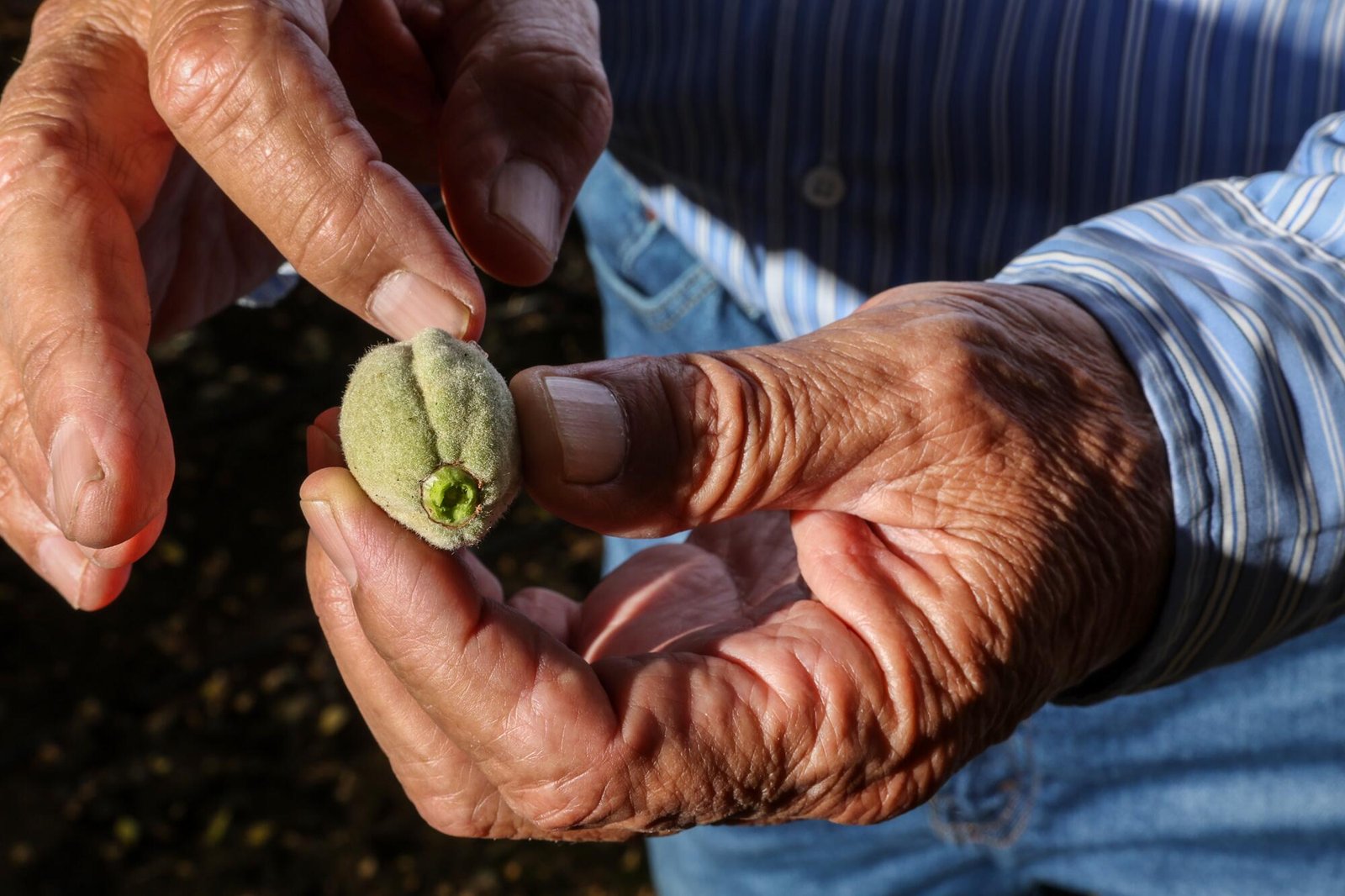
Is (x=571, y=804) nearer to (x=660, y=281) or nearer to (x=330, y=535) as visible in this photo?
(x=330, y=535)

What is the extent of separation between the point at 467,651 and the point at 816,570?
556mm

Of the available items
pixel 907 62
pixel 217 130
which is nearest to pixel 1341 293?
pixel 907 62

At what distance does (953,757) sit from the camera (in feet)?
5.27

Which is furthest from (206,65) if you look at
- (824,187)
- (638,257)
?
(638,257)

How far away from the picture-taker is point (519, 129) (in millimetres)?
2084

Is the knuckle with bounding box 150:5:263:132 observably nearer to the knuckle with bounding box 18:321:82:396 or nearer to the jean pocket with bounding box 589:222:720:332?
the knuckle with bounding box 18:321:82:396

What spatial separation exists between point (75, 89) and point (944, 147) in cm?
193

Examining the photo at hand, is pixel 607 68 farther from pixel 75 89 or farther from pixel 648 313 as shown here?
pixel 75 89

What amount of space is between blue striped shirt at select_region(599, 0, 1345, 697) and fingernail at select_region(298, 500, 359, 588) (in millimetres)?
1269

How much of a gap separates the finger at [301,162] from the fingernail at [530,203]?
13.0 inches

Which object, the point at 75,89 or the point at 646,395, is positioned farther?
the point at 75,89

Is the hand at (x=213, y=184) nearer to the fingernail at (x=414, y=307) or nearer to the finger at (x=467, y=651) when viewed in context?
the fingernail at (x=414, y=307)

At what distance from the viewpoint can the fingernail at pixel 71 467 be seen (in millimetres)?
1625

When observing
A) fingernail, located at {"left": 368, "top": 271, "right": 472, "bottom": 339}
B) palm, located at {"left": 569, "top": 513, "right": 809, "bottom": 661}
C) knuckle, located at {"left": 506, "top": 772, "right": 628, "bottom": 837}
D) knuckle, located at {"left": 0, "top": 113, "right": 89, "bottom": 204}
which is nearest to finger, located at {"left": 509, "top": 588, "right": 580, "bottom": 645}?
palm, located at {"left": 569, "top": 513, "right": 809, "bottom": 661}
